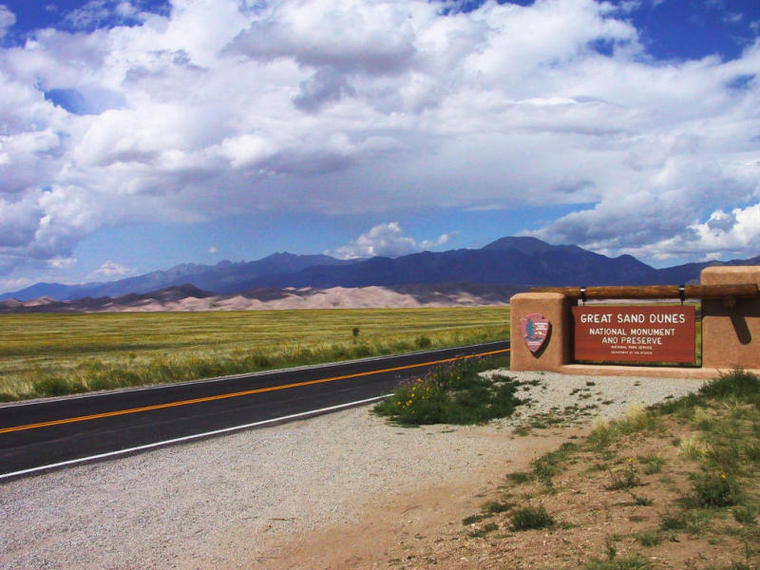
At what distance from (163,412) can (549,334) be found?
364 inches

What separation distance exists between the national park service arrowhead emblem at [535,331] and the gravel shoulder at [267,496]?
407cm

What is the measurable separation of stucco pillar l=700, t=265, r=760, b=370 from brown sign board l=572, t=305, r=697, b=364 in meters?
0.44

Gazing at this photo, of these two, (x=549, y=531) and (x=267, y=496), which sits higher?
(x=549, y=531)

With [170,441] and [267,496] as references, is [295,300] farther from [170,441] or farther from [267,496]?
[267,496]

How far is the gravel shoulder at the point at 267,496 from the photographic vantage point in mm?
6590

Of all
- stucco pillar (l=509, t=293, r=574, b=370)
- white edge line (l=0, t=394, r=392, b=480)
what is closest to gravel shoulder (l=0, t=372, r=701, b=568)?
white edge line (l=0, t=394, r=392, b=480)

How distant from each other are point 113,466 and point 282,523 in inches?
152

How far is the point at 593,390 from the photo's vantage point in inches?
570

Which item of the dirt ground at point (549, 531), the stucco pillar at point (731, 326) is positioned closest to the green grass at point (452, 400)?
the dirt ground at point (549, 531)

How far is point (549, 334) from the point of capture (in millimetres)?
16766

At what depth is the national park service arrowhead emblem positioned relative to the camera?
16.8m

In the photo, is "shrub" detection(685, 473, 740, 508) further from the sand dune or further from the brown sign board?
the sand dune

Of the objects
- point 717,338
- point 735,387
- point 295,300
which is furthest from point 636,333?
point 295,300

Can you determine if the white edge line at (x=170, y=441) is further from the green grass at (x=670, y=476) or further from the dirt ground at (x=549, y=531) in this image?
the green grass at (x=670, y=476)
